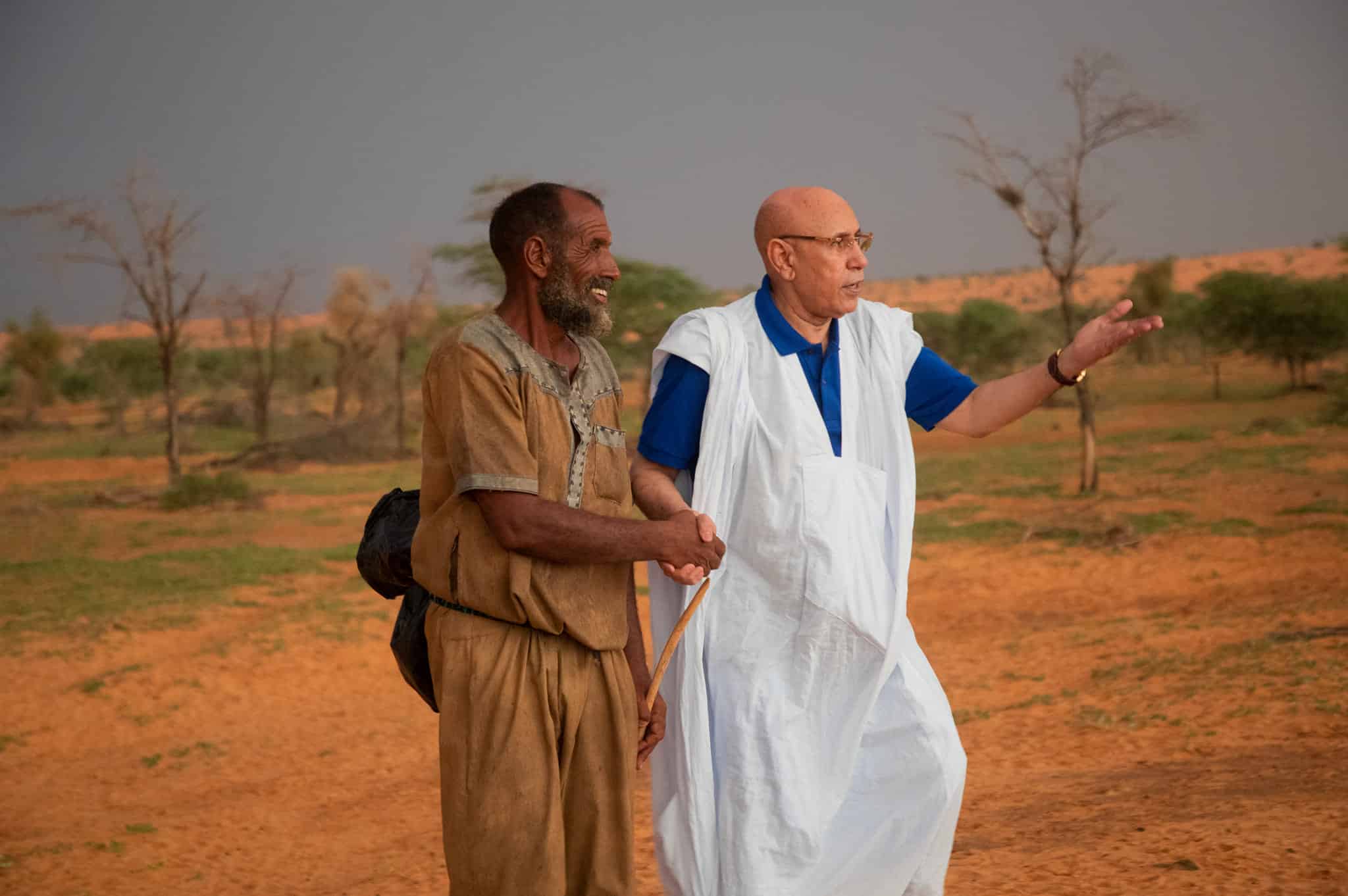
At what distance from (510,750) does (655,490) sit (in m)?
0.73

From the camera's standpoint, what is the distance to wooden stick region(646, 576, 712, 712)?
104 inches

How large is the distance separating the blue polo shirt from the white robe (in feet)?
0.15

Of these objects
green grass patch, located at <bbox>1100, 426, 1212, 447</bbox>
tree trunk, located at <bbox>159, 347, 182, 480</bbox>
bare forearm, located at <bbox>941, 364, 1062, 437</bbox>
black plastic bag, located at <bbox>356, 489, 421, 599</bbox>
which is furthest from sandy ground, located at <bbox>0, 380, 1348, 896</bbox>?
tree trunk, located at <bbox>159, 347, 182, 480</bbox>

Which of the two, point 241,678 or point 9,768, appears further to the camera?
point 241,678

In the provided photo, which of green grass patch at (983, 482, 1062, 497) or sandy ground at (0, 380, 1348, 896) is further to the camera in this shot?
green grass patch at (983, 482, 1062, 497)

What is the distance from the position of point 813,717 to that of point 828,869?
339 millimetres

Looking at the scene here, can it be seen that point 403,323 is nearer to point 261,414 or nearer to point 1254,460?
point 261,414

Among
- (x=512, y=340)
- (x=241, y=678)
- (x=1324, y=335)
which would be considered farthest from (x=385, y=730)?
(x=1324, y=335)

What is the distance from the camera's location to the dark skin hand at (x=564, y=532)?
7.47 feet

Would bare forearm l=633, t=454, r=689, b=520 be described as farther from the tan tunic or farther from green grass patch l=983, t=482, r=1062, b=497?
green grass patch l=983, t=482, r=1062, b=497

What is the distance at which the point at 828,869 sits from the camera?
2.93 metres

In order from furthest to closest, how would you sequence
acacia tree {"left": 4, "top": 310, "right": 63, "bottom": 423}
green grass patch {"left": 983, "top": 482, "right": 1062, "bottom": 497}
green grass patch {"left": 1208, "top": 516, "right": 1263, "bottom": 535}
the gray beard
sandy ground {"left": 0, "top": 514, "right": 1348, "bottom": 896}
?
acacia tree {"left": 4, "top": 310, "right": 63, "bottom": 423}
green grass patch {"left": 983, "top": 482, "right": 1062, "bottom": 497}
green grass patch {"left": 1208, "top": 516, "right": 1263, "bottom": 535}
sandy ground {"left": 0, "top": 514, "right": 1348, "bottom": 896}
the gray beard

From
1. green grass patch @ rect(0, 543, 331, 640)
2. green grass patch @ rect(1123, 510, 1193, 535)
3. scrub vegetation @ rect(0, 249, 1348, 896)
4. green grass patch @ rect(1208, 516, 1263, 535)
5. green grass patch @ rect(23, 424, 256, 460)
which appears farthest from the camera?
green grass patch @ rect(23, 424, 256, 460)

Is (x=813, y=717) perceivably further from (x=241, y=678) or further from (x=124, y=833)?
(x=241, y=678)
